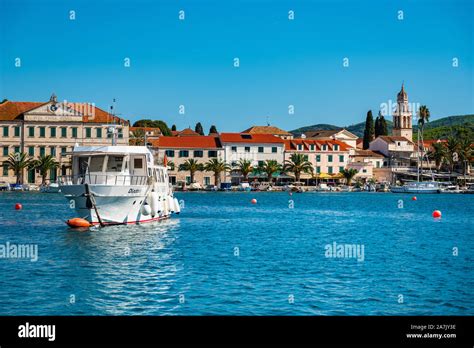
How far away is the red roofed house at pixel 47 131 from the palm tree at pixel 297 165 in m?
28.9

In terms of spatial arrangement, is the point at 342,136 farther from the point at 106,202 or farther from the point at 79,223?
the point at 79,223

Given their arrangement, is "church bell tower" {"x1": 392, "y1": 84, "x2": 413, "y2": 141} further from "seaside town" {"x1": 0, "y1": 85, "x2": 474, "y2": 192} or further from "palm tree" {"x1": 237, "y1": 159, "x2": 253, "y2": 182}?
"palm tree" {"x1": 237, "y1": 159, "x2": 253, "y2": 182}

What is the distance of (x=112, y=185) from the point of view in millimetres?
35312

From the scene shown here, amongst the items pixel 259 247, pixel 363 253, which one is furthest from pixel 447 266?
pixel 259 247

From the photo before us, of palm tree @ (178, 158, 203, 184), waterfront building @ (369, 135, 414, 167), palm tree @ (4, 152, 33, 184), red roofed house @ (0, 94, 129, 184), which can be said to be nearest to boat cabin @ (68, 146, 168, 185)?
red roofed house @ (0, 94, 129, 184)

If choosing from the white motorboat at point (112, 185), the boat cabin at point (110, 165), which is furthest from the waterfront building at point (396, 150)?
the boat cabin at point (110, 165)

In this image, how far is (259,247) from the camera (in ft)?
100

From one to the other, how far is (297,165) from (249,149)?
8190 mm

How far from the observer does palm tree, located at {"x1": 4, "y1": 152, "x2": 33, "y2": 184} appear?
9612 centimetres

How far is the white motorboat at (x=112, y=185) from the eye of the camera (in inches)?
1396

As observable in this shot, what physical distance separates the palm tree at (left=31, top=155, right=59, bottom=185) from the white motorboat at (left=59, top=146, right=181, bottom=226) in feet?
191

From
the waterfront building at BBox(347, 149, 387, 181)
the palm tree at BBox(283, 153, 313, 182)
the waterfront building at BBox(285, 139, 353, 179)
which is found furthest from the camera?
the waterfront building at BBox(347, 149, 387, 181)

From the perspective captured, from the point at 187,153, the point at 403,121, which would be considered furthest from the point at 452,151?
the point at 187,153
